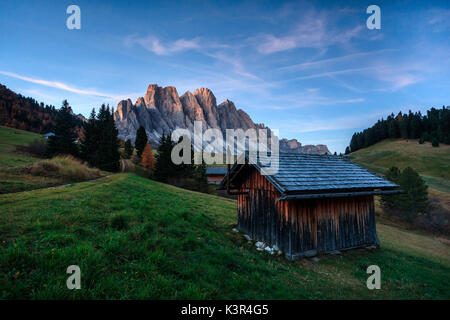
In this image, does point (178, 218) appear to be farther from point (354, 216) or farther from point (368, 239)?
point (368, 239)

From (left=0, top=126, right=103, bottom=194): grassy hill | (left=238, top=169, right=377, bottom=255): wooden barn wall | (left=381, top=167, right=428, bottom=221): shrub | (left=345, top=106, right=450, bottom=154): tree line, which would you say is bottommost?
(left=381, top=167, right=428, bottom=221): shrub

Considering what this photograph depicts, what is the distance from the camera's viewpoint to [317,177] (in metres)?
11.4

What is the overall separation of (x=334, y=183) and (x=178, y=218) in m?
8.55

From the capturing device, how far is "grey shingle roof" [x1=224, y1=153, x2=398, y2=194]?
10169 mm

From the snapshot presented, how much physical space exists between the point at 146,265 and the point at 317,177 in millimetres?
9455

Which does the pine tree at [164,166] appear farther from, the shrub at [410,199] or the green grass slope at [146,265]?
the shrub at [410,199]

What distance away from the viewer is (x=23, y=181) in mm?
15531

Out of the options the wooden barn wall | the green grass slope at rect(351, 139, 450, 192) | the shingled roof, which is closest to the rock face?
the green grass slope at rect(351, 139, 450, 192)

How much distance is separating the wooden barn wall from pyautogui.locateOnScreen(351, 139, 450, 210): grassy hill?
46327mm

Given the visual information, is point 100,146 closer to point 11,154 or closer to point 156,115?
point 11,154

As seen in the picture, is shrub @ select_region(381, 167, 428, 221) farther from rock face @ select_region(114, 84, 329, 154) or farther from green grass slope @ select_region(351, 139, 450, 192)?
rock face @ select_region(114, 84, 329, 154)

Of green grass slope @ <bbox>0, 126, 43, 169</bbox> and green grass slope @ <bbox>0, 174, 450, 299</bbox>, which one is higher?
green grass slope @ <bbox>0, 126, 43, 169</bbox>

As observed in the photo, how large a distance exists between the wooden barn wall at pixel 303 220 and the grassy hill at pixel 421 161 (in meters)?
46.3
